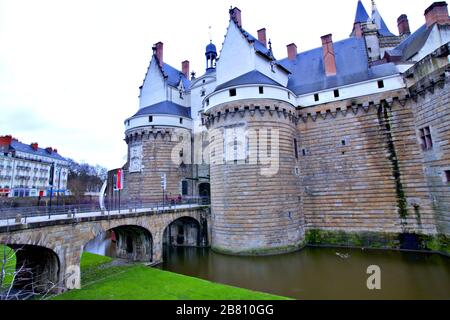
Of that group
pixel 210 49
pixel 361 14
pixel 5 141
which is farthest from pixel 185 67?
pixel 5 141

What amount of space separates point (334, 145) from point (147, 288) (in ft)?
57.4

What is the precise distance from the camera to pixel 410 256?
1653cm

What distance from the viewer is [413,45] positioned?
21.4 meters

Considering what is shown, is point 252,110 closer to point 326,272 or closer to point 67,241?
point 326,272

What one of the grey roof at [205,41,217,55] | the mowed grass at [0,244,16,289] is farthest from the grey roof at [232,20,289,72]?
the mowed grass at [0,244,16,289]

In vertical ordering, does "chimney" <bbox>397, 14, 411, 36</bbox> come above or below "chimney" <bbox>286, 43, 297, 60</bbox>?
above

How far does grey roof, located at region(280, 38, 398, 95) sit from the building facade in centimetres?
4328

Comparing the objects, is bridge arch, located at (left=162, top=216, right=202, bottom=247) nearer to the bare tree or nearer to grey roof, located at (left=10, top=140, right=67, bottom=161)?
the bare tree

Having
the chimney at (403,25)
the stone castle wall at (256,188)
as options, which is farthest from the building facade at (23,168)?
the chimney at (403,25)

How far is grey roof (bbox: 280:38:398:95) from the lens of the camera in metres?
21.0

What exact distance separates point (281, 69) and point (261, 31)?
248 inches

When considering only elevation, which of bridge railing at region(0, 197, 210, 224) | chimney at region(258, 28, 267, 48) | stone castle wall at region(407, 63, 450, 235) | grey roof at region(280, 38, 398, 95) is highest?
chimney at region(258, 28, 267, 48)

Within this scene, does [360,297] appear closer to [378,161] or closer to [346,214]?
[346,214]

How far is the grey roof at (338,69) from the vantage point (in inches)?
828
